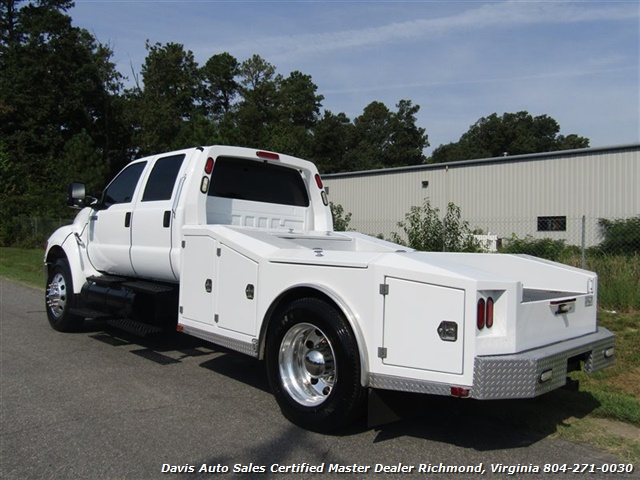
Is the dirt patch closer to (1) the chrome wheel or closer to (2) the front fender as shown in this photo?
(2) the front fender

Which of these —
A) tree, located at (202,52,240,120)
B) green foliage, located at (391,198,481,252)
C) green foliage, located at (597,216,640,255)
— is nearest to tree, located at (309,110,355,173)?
tree, located at (202,52,240,120)

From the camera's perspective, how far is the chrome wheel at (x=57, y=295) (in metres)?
8.04

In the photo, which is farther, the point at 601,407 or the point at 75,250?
the point at 75,250

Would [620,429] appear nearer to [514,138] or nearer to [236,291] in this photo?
[236,291]

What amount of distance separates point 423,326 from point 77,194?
5.64m

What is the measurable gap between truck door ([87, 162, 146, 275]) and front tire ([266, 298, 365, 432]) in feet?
10.4

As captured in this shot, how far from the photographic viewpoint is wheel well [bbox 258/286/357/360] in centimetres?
421

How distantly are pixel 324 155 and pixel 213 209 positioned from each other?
62943 millimetres

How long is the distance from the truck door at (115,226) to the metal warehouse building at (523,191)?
15.0 metres

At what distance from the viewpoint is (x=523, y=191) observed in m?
25.5

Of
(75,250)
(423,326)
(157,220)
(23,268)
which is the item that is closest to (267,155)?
(157,220)

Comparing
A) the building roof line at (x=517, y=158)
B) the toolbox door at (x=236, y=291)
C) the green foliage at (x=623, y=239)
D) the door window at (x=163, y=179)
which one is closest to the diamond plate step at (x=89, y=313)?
the door window at (x=163, y=179)

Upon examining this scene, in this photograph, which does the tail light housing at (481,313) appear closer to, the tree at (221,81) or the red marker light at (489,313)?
the red marker light at (489,313)

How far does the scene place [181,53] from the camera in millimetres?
56531
